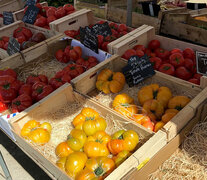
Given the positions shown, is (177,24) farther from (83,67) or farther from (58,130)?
(58,130)

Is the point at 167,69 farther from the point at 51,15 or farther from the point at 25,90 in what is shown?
the point at 51,15

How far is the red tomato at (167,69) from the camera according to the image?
9.52ft

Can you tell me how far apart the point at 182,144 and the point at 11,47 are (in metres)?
2.84

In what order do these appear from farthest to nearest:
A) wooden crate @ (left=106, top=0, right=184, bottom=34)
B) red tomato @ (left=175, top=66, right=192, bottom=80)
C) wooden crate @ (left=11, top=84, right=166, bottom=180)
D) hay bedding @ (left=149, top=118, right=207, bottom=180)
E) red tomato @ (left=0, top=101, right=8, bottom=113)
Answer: wooden crate @ (left=106, top=0, right=184, bottom=34), red tomato @ (left=175, top=66, right=192, bottom=80), red tomato @ (left=0, top=101, right=8, bottom=113), hay bedding @ (left=149, top=118, right=207, bottom=180), wooden crate @ (left=11, top=84, right=166, bottom=180)

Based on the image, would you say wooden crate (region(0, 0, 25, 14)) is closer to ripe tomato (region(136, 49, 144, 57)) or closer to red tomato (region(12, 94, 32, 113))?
red tomato (region(12, 94, 32, 113))

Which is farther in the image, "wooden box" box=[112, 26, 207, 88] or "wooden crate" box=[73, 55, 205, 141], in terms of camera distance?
"wooden box" box=[112, 26, 207, 88]

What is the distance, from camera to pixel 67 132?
8.20 feet

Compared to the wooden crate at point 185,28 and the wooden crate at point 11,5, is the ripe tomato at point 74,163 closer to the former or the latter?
the wooden crate at point 185,28

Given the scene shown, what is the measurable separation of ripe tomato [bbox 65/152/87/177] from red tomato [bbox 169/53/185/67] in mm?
1789

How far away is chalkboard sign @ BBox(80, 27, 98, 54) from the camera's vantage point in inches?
123

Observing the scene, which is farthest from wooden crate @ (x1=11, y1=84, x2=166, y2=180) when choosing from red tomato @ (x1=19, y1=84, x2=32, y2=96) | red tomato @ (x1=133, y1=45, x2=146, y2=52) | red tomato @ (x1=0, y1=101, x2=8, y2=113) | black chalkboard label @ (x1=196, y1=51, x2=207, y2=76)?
red tomato @ (x1=133, y1=45, x2=146, y2=52)

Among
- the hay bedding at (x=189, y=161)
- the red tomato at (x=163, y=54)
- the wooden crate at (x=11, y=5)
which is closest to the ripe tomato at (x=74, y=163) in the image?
the hay bedding at (x=189, y=161)

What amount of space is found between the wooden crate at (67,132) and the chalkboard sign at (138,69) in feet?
2.02

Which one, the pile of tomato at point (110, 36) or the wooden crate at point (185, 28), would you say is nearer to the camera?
the pile of tomato at point (110, 36)
